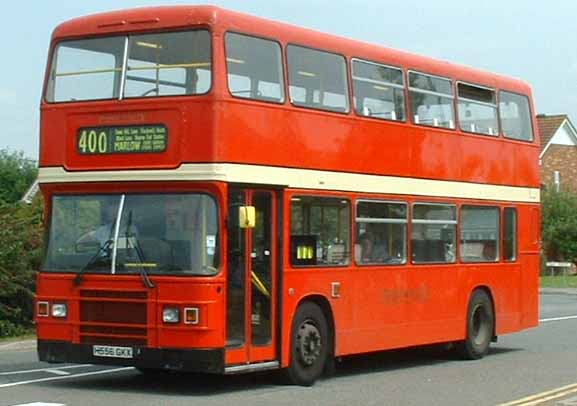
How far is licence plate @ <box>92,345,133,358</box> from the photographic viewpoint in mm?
14719

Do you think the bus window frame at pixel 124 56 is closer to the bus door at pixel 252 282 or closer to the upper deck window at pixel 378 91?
the bus door at pixel 252 282

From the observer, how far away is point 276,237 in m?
15.5

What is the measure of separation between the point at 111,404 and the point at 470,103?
338 inches

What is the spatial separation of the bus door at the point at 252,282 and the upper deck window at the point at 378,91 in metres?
2.44

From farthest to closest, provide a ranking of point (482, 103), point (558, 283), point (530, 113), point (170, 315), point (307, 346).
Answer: point (558, 283) → point (530, 113) → point (482, 103) → point (307, 346) → point (170, 315)

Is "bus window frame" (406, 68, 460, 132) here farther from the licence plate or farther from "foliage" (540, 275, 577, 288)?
"foliage" (540, 275, 577, 288)

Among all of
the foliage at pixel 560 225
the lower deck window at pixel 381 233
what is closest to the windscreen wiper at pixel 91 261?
the lower deck window at pixel 381 233

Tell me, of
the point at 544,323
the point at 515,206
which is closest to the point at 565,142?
the point at 544,323

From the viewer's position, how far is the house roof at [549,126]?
237 feet

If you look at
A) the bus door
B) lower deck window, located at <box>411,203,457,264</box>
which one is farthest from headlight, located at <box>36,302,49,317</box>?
lower deck window, located at <box>411,203,457,264</box>

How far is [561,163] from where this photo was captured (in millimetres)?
73312

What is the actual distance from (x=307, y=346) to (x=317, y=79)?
328 centimetres

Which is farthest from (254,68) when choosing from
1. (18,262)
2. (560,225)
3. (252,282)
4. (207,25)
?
(560,225)

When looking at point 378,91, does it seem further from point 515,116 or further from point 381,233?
point 515,116
